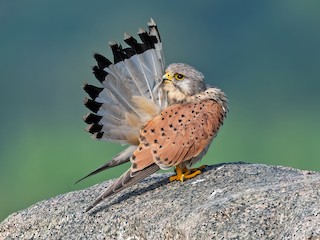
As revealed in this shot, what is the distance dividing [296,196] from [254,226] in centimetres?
41

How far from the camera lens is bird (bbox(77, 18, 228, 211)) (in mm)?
7684

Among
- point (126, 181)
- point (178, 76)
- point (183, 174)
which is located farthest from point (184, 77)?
point (126, 181)

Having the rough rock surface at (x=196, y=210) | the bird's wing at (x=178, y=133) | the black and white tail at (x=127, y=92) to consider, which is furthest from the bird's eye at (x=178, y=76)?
the rough rock surface at (x=196, y=210)

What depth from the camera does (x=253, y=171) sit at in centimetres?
777

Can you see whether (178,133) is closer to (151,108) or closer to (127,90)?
(151,108)

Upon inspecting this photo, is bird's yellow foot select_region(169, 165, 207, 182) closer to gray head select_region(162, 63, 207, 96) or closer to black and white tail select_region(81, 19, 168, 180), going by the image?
black and white tail select_region(81, 19, 168, 180)

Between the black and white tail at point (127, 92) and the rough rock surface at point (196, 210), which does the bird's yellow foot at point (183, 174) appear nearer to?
the rough rock surface at point (196, 210)

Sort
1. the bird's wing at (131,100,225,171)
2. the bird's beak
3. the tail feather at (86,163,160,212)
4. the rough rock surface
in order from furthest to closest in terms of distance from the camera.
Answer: the bird's beak, the bird's wing at (131,100,225,171), the tail feather at (86,163,160,212), the rough rock surface

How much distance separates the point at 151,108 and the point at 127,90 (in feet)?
0.92

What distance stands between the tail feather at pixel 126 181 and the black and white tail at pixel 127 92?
34cm

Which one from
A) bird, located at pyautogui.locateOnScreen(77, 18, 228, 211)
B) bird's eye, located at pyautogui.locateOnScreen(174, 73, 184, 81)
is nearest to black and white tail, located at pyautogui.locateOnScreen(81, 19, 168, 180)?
bird, located at pyautogui.locateOnScreen(77, 18, 228, 211)

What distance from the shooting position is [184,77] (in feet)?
25.6

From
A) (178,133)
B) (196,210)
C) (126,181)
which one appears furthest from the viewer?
(178,133)

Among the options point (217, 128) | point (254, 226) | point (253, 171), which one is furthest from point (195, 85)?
point (254, 226)
